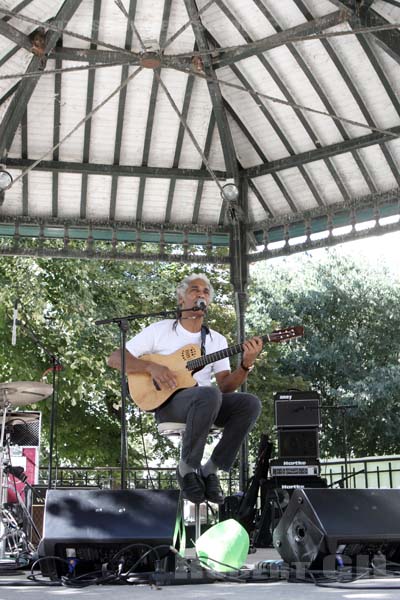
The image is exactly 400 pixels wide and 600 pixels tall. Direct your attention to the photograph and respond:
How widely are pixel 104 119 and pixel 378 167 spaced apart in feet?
8.56

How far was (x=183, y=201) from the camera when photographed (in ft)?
26.2

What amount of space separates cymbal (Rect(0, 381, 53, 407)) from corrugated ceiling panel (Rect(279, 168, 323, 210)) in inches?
139

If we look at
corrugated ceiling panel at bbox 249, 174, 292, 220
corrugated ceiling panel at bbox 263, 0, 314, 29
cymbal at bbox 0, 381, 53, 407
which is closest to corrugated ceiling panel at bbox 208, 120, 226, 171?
corrugated ceiling panel at bbox 249, 174, 292, 220

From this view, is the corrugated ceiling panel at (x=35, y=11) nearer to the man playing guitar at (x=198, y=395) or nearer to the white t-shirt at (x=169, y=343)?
the man playing guitar at (x=198, y=395)

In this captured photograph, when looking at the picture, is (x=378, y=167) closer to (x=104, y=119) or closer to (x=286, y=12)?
(x=286, y=12)

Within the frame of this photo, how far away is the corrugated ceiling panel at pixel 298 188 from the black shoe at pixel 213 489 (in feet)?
13.6

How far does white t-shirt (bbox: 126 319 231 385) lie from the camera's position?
487 centimetres

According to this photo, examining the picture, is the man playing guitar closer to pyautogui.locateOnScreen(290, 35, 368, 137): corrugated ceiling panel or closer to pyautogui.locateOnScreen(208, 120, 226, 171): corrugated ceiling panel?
pyautogui.locateOnScreen(290, 35, 368, 137): corrugated ceiling panel

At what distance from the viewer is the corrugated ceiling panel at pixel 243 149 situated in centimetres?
772

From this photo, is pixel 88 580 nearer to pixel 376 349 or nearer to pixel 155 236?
pixel 155 236

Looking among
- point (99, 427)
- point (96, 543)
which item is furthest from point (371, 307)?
point (96, 543)

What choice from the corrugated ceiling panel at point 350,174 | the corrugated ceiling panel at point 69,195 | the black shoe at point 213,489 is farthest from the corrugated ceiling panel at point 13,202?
the black shoe at point 213,489

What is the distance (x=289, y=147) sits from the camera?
25.1 ft

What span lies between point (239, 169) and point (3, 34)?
2.70m
